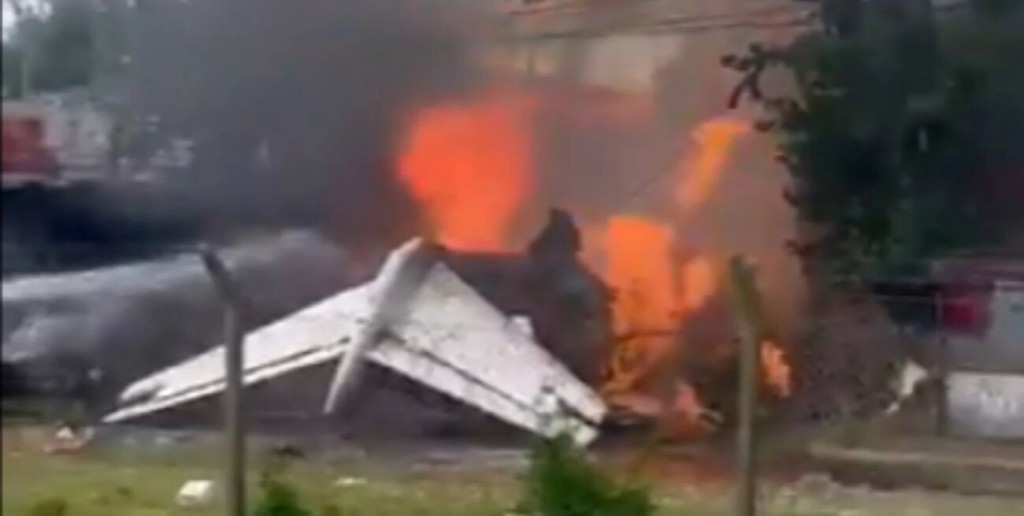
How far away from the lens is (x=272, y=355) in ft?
17.4

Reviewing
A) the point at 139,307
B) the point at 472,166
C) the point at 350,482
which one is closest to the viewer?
the point at 472,166

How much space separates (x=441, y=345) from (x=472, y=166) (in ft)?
1.35

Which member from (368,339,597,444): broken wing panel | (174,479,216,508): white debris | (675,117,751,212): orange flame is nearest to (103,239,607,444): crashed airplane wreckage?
(368,339,597,444): broken wing panel

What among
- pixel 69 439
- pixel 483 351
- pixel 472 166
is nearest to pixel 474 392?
pixel 483 351

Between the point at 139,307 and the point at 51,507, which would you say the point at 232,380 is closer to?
the point at 139,307

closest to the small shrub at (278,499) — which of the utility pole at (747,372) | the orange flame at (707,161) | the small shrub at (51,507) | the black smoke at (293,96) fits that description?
the small shrub at (51,507)

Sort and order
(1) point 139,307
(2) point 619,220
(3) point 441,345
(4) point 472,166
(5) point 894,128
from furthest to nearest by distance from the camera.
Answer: (1) point 139,307
(3) point 441,345
(4) point 472,166
(2) point 619,220
(5) point 894,128

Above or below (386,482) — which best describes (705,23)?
above

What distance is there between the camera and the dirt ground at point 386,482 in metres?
4.83

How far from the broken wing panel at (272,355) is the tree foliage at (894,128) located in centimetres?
104

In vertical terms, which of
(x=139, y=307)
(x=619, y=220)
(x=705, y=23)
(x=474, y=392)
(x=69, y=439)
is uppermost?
(x=705, y=23)

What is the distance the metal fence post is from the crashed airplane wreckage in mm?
80

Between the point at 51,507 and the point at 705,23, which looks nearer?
the point at 705,23

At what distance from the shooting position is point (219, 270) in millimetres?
5273
